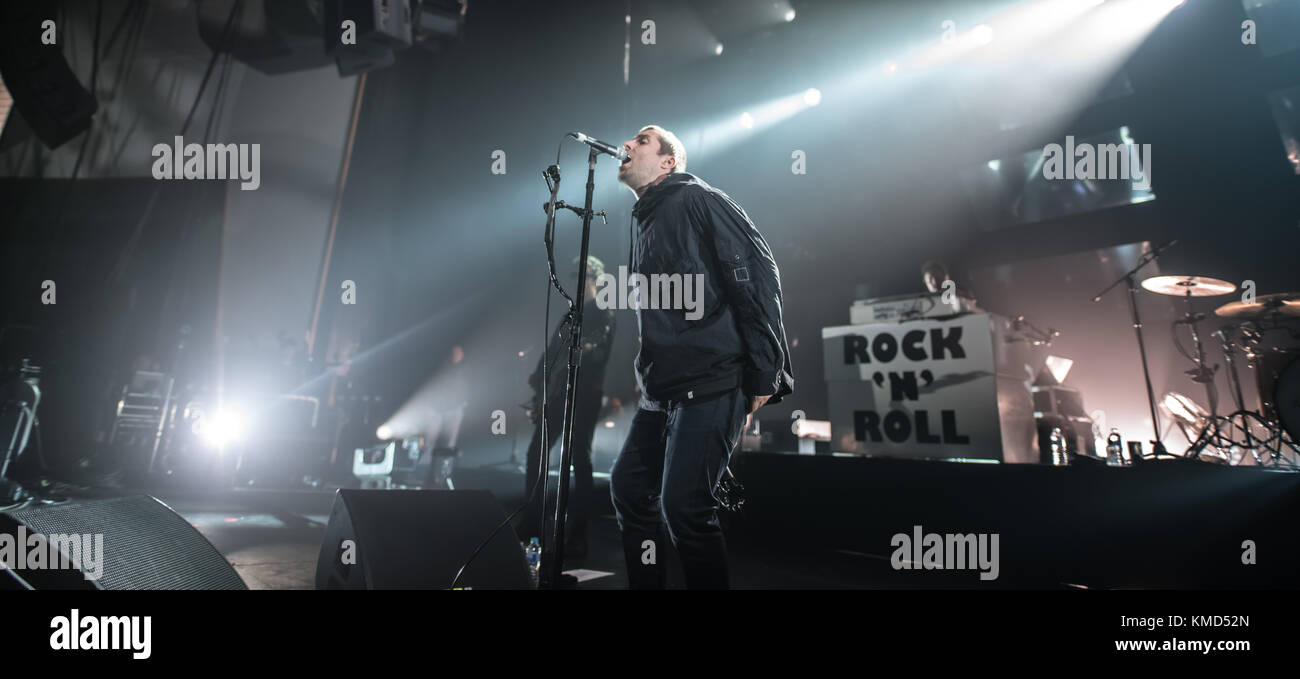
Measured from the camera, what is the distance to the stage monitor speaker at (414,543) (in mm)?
1668

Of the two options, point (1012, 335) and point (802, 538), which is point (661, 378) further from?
point (1012, 335)

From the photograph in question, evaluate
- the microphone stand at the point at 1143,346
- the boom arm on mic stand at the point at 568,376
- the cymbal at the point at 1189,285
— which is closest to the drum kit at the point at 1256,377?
the cymbal at the point at 1189,285

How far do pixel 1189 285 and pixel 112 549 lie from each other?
20.2 feet

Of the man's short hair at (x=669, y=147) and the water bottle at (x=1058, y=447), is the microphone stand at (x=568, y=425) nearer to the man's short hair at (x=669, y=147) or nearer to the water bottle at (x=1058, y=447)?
the man's short hair at (x=669, y=147)

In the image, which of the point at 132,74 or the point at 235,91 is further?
the point at 235,91

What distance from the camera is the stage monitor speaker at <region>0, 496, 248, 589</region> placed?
3.66 ft

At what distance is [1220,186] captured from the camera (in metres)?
4.63

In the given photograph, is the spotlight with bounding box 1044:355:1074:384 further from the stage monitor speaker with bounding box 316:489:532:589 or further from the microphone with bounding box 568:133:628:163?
the stage monitor speaker with bounding box 316:489:532:589

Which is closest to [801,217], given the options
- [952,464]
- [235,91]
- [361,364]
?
[952,464]

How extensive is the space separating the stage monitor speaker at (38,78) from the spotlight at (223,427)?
3.15 meters

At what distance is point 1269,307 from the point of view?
A: 11.7ft

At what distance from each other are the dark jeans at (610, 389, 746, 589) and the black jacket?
0.08 meters

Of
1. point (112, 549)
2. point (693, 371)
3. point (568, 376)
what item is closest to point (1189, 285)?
point (693, 371)
